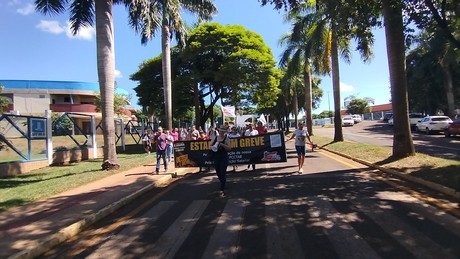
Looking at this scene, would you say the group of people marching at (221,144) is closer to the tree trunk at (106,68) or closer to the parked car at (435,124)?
the tree trunk at (106,68)

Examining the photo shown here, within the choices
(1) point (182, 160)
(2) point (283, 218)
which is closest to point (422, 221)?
(2) point (283, 218)

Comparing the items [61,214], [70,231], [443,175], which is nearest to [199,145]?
[61,214]

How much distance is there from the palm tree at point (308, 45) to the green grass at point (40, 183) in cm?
1298

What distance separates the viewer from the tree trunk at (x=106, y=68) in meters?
16.0

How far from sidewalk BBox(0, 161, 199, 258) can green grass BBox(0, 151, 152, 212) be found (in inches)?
17.1

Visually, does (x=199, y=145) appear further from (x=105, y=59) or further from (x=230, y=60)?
(x=230, y=60)

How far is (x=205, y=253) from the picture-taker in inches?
214

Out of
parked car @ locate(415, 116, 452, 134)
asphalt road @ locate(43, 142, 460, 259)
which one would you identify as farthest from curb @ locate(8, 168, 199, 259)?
parked car @ locate(415, 116, 452, 134)

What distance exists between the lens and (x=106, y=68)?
634 inches

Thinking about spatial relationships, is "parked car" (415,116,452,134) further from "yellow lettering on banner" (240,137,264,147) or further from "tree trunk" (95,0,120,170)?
"tree trunk" (95,0,120,170)

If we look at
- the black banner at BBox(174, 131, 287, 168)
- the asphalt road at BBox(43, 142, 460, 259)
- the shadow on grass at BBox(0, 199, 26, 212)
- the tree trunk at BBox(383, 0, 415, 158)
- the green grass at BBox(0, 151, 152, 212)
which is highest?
the tree trunk at BBox(383, 0, 415, 158)

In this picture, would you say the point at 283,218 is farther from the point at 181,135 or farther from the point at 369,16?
the point at 181,135

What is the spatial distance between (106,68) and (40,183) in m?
5.38

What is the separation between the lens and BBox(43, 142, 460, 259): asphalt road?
5.41 m
